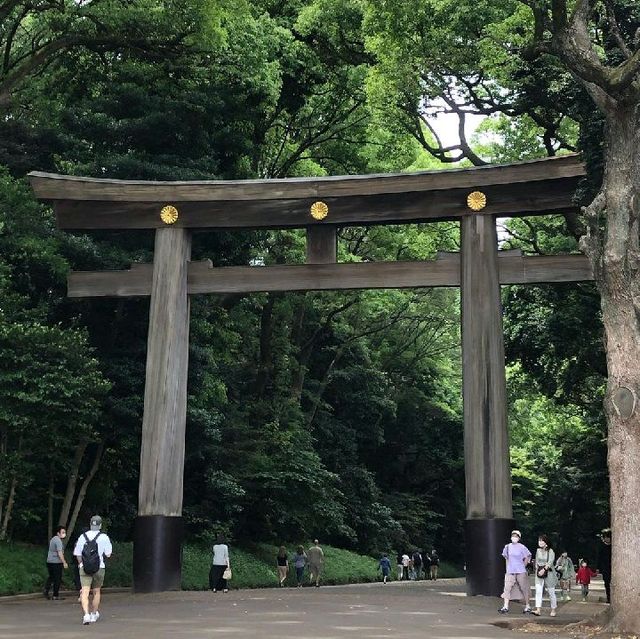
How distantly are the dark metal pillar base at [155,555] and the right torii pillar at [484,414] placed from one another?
16.7 ft

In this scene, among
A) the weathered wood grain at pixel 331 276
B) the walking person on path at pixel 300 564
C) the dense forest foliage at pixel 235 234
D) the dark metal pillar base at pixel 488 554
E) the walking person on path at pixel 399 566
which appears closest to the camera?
the dark metal pillar base at pixel 488 554

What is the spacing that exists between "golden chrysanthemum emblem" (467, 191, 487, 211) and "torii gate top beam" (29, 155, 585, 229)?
7cm

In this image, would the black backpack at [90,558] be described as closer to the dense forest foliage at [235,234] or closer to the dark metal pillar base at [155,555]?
the dark metal pillar base at [155,555]

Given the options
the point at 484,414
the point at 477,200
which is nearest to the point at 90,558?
the point at 484,414

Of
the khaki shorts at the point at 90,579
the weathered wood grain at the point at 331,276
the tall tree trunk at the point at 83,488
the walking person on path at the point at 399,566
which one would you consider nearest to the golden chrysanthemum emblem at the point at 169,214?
the weathered wood grain at the point at 331,276

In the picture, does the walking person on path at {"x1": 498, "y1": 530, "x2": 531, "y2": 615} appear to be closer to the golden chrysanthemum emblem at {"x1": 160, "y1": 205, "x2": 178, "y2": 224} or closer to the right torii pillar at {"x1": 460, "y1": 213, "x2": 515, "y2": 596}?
the right torii pillar at {"x1": 460, "y1": 213, "x2": 515, "y2": 596}

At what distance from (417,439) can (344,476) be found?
7937 mm

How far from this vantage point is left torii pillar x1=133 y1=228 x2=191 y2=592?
15594 millimetres

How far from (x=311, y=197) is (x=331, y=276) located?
1539mm

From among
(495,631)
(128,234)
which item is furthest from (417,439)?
(495,631)

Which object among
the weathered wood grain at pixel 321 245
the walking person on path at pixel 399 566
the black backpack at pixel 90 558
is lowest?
the walking person on path at pixel 399 566

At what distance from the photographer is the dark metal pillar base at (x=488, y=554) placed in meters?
14.9

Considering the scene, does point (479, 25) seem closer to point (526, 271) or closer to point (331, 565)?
point (526, 271)

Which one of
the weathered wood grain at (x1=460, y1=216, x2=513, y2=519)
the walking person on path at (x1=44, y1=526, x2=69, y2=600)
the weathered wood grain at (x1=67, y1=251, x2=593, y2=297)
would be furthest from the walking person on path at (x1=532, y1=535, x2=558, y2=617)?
the walking person on path at (x1=44, y1=526, x2=69, y2=600)
